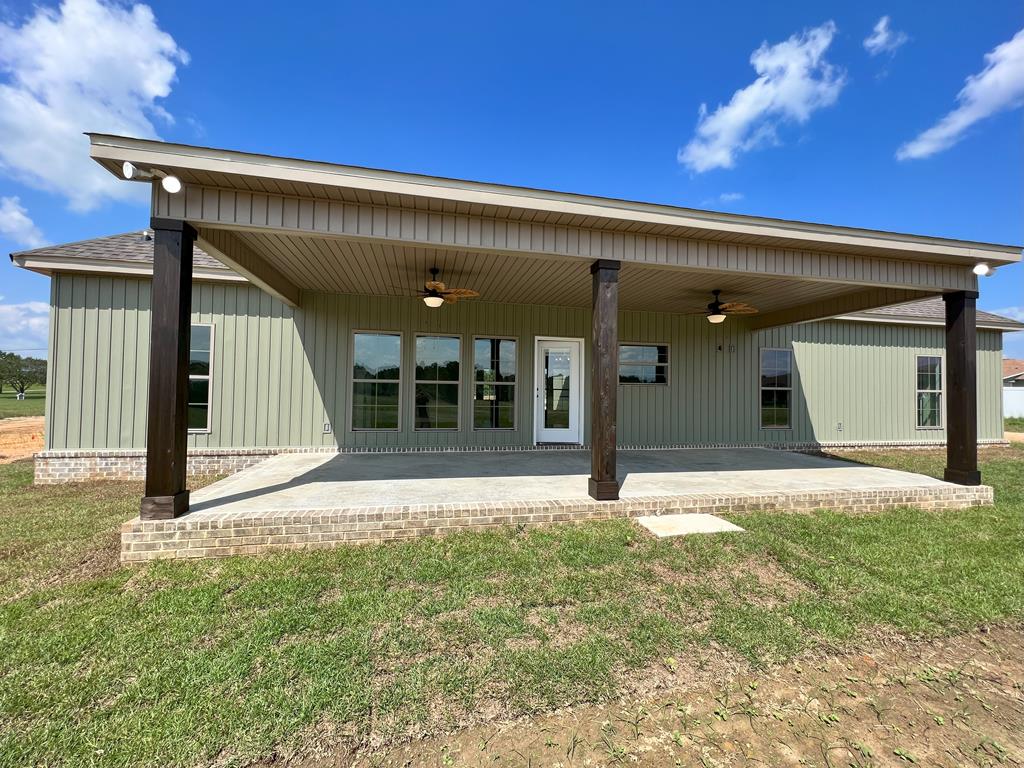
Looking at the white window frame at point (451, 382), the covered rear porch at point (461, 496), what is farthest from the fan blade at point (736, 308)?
the white window frame at point (451, 382)

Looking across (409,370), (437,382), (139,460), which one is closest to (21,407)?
(139,460)

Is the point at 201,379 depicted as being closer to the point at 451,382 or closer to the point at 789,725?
the point at 451,382

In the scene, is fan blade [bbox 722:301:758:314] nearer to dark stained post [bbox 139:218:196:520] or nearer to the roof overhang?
the roof overhang

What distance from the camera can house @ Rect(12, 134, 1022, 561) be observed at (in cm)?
351

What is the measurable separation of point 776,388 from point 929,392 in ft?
12.5

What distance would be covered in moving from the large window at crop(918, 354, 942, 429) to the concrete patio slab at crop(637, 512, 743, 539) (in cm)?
850

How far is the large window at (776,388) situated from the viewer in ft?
27.5

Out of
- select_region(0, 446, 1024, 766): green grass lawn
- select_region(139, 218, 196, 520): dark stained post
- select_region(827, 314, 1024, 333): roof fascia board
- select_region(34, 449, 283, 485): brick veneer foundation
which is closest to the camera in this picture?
select_region(0, 446, 1024, 766): green grass lawn

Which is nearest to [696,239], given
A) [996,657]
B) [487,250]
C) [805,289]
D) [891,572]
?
[487,250]

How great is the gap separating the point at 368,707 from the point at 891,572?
345cm

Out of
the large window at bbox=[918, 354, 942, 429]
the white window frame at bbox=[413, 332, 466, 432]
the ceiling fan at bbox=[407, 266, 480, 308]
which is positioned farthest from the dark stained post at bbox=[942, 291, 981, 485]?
the white window frame at bbox=[413, 332, 466, 432]

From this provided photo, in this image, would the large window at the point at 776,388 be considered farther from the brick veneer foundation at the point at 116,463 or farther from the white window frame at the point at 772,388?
the brick veneer foundation at the point at 116,463

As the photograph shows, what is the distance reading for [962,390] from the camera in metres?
5.01

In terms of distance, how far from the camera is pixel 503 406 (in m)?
7.36
